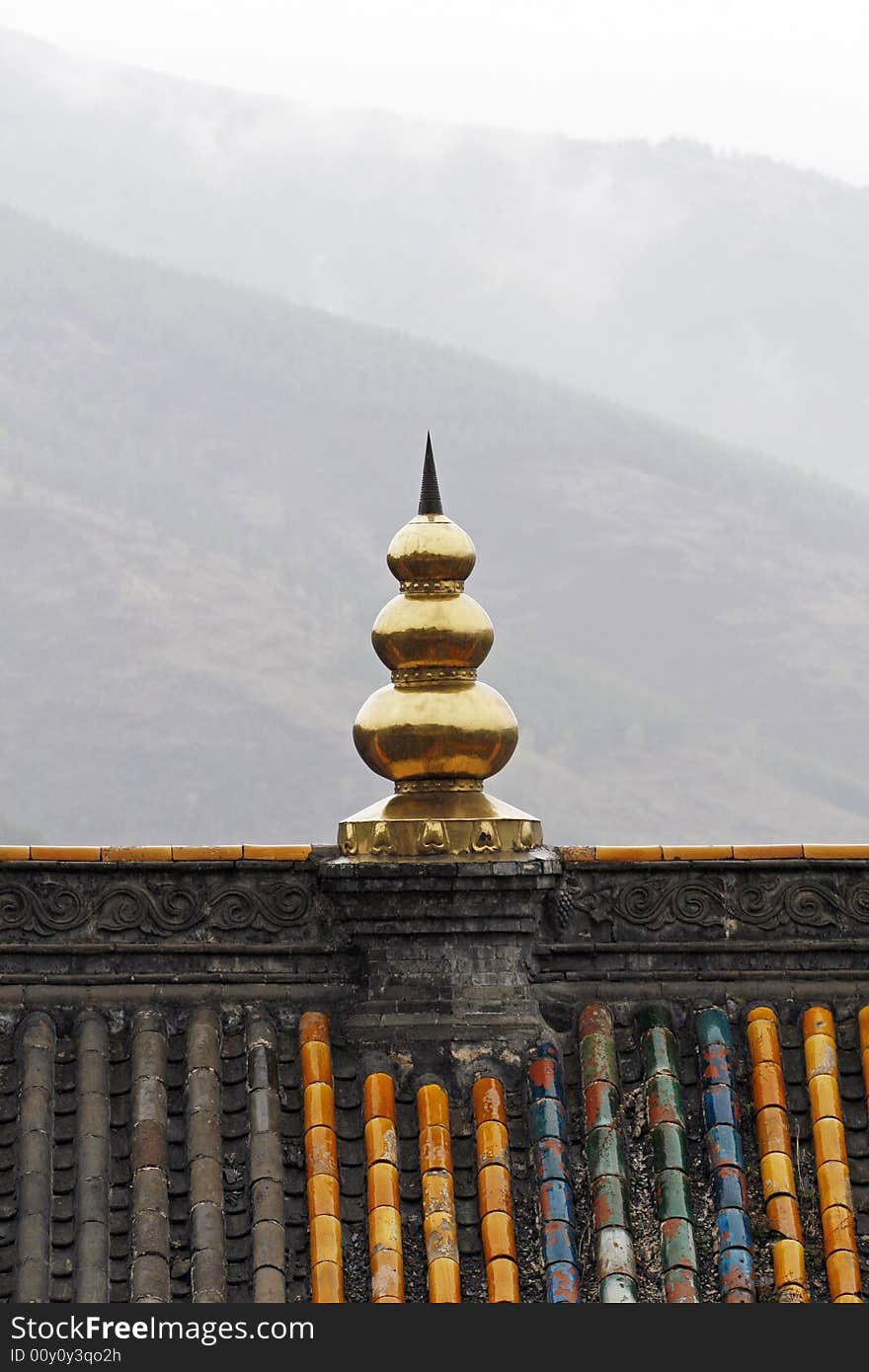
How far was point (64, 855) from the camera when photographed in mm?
8312

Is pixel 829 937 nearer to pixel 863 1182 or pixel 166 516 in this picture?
pixel 863 1182

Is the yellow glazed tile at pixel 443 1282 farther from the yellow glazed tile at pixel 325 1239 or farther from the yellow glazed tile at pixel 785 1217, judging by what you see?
the yellow glazed tile at pixel 785 1217

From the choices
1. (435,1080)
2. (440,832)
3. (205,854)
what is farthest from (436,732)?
(435,1080)

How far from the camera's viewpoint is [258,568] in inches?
6693

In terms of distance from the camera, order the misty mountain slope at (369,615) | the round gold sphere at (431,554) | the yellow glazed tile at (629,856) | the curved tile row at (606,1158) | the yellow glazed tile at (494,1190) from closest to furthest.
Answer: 1. the curved tile row at (606,1158)
2. the yellow glazed tile at (494,1190)
3. the yellow glazed tile at (629,856)
4. the round gold sphere at (431,554)
5. the misty mountain slope at (369,615)

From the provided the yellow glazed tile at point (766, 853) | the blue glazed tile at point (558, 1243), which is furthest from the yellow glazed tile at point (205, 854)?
the yellow glazed tile at point (766, 853)

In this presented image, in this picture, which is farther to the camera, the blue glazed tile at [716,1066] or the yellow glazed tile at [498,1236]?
the blue glazed tile at [716,1066]

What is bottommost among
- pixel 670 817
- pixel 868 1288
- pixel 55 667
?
pixel 868 1288

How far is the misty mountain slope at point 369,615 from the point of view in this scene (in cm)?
15162

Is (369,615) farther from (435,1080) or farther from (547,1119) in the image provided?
(547,1119)

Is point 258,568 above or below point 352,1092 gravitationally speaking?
above

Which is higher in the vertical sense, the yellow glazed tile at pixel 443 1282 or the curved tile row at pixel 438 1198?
the curved tile row at pixel 438 1198

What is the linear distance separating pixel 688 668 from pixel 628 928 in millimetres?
164000

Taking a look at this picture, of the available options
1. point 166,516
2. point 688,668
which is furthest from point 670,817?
point 166,516
